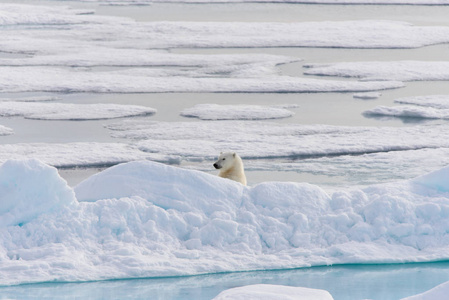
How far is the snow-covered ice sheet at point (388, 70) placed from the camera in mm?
12117

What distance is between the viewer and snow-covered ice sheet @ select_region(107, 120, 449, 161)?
7.48 meters

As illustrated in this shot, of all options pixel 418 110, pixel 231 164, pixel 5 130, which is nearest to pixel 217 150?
pixel 231 164

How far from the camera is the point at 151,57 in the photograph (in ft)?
46.1

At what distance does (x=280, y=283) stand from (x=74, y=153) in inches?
141

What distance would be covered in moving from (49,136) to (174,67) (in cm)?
531

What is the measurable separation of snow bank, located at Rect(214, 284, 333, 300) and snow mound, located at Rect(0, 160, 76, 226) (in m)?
1.50

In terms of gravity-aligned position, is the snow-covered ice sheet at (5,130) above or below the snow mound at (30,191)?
below

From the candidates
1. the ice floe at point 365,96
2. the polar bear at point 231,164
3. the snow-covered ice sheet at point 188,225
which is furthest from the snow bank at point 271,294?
the ice floe at point 365,96

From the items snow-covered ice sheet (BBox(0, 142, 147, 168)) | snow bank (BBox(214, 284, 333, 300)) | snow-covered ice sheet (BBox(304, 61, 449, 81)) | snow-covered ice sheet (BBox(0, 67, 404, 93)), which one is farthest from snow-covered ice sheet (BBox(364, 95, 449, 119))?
snow bank (BBox(214, 284, 333, 300))

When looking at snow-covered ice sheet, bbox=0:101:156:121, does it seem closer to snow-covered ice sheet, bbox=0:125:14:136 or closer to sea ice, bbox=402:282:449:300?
snow-covered ice sheet, bbox=0:125:14:136

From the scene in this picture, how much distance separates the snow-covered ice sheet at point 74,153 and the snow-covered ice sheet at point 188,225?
2.09 metres

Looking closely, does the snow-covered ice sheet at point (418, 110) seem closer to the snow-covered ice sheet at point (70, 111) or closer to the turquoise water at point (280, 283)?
the snow-covered ice sheet at point (70, 111)

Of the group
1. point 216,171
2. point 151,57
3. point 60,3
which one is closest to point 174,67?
point 151,57

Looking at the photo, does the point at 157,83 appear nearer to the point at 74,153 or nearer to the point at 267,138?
the point at 267,138
